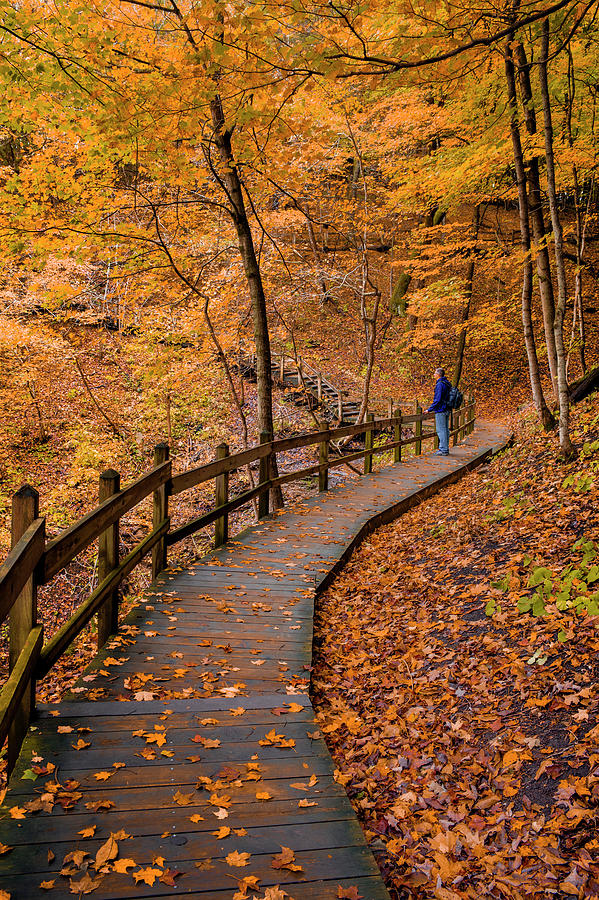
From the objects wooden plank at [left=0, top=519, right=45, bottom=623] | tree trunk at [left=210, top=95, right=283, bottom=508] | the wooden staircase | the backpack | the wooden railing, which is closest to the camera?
wooden plank at [left=0, top=519, right=45, bottom=623]

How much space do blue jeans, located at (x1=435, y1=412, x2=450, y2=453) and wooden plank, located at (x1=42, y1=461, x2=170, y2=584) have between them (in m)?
11.0

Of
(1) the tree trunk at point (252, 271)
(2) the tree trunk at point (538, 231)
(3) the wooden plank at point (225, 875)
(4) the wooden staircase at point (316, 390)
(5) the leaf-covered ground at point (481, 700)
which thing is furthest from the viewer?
(4) the wooden staircase at point (316, 390)

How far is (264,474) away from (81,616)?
17.7 feet

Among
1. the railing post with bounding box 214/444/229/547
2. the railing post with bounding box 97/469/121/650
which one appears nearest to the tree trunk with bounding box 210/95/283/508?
the railing post with bounding box 214/444/229/547

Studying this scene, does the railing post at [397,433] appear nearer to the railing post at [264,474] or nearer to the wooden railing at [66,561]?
the railing post at [264,474]

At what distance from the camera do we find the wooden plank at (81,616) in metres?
3.40

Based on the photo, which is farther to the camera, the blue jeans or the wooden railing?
the blue jeans

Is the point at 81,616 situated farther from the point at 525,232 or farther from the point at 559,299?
the point at 525,232

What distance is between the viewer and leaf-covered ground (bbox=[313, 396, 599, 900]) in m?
2.83

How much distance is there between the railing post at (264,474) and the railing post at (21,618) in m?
5.66

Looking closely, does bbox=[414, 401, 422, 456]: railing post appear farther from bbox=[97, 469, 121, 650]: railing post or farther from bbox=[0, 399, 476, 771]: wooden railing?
bbox=[97, 469, 121, 650]: railing post

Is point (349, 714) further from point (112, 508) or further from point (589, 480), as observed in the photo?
point (589, 480)

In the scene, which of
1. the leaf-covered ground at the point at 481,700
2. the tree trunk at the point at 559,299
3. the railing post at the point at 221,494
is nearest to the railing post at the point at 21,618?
the leaf-covered ground at the point at 481,700

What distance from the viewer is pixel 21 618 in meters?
3.18
